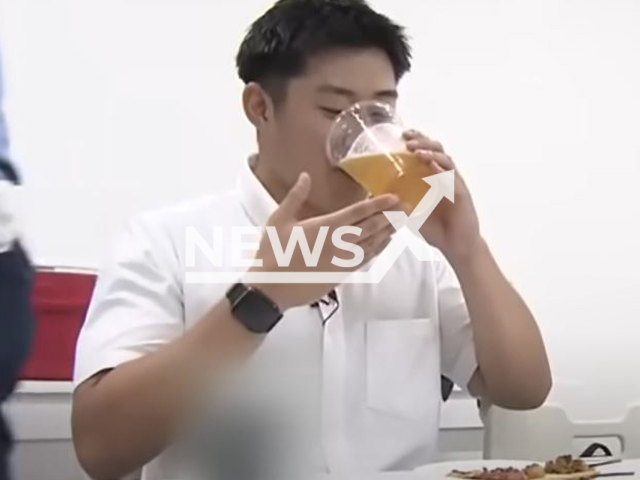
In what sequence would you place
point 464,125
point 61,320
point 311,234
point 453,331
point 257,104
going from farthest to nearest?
point 464,125, point 61,320, point 453,331, point 257,104, point 311,234

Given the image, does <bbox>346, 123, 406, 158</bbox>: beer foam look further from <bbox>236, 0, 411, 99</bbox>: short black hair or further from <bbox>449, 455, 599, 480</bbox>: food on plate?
<bbox>449, 455, 599, 480</bbox>: food on plate

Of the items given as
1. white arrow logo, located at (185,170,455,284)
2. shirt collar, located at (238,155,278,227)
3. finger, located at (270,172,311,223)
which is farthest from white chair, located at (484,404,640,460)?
finger, located at (270,172,311,223)

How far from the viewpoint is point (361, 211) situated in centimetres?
79

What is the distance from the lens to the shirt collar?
101 centimetres

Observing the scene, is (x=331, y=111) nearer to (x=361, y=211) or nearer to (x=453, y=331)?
(x=361, y=211)

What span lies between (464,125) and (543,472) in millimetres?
993

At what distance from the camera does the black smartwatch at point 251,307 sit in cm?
78

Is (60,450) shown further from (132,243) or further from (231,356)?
(231,356)

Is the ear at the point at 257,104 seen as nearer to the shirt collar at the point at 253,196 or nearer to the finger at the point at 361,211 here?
the shirt collar at the point at 253,196

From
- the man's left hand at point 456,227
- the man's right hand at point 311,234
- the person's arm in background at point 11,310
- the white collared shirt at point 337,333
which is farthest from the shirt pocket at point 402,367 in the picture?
the person's arm in background at point 11,310

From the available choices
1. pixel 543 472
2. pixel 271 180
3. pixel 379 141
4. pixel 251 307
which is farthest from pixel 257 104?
pixel 543 472

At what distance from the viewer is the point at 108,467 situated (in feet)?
2.78

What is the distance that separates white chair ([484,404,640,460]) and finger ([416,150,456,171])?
0.52 meters

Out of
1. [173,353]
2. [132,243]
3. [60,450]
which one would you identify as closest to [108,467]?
[173,353]
